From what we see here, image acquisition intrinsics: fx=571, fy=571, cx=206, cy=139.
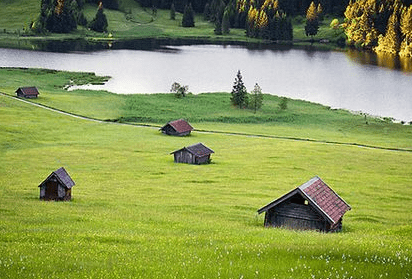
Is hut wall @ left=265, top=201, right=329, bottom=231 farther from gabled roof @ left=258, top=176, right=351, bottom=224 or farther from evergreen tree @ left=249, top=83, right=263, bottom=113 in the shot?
evergreen tree @ left=249, top=83, right=263, bottom=113

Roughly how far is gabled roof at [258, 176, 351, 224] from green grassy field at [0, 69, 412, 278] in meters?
1.77

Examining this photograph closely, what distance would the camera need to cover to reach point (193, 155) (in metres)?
73.1

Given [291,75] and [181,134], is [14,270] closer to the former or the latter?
[181,134]

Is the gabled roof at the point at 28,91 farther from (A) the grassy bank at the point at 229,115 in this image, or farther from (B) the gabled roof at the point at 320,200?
(B) the gabled roof at the point at 320,200

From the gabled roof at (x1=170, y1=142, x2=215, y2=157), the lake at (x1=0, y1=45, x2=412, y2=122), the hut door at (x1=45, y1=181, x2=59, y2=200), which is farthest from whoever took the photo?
the lake at (x1=0, y1=45, x2=412, y2=122)

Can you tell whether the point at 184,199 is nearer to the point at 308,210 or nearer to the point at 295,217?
the point at 295,217

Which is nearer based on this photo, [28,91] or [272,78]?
[28,91]

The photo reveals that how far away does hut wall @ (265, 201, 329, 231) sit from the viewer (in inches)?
1458

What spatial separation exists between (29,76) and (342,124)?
8543 centimetres

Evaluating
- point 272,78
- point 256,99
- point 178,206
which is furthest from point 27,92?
point 178,206

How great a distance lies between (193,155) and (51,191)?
26869 millimetres

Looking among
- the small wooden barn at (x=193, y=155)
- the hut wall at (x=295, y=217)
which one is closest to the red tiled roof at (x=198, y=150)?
the small wooden barn at (x=193, y=155)

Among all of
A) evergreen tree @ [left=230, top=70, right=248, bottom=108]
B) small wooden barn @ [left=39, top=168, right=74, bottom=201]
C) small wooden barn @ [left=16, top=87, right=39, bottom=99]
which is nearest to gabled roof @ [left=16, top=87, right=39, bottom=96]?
small wooden barn @ [left=16, top=87, right=39, bottom=99]

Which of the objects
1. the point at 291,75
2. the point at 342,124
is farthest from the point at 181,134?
the point at 291,75
